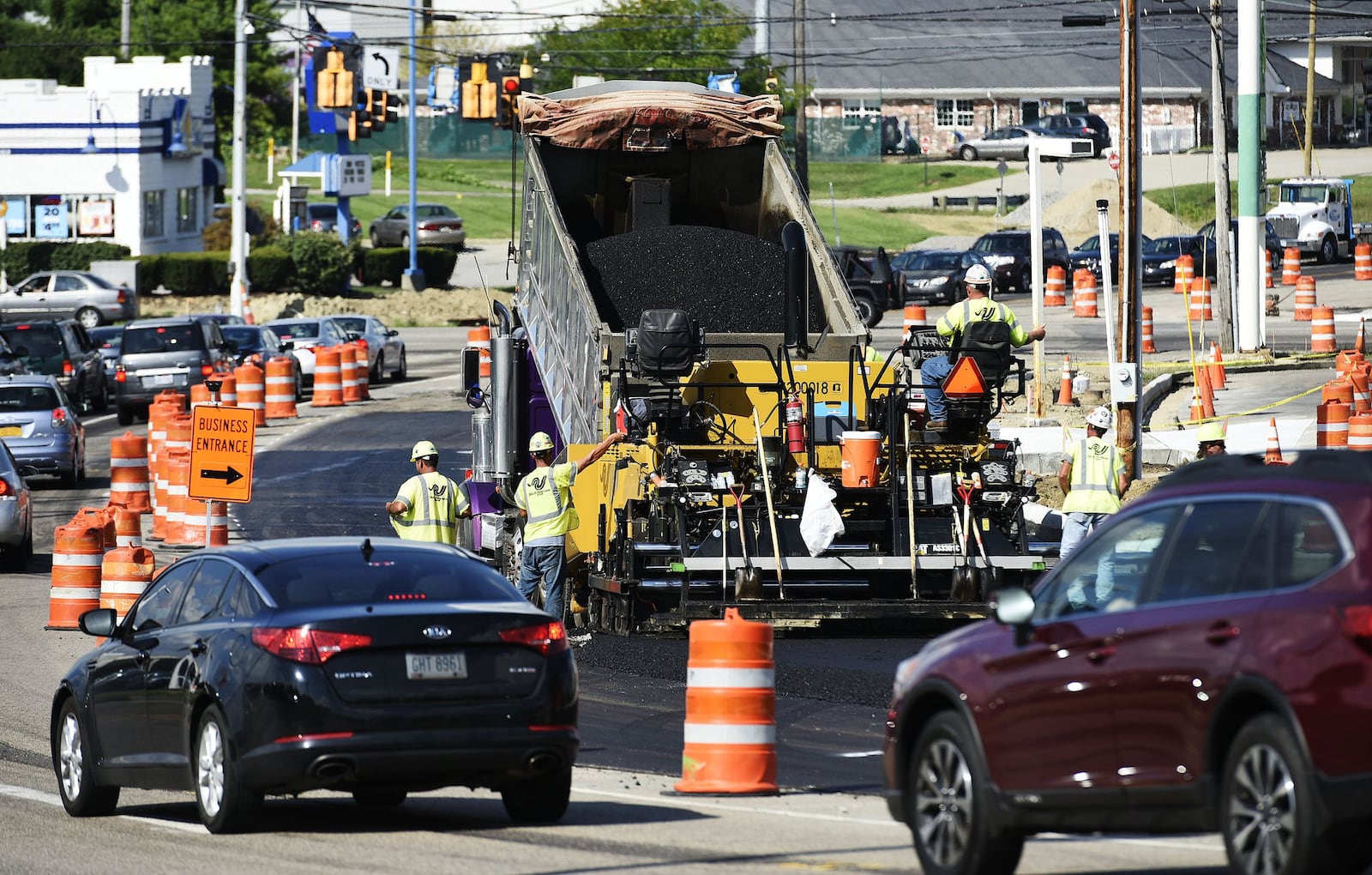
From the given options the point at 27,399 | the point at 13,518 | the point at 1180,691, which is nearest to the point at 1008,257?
the point at 27,399

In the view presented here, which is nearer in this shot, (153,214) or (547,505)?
(547,505)

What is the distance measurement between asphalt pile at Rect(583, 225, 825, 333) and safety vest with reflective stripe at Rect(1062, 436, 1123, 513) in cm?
242

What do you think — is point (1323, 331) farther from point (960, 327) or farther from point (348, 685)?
point (348, 685)

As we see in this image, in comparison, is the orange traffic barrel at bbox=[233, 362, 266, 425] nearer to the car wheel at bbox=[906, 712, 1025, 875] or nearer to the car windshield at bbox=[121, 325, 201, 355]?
the car windshield at bbox=[121, 325, 201, 355]

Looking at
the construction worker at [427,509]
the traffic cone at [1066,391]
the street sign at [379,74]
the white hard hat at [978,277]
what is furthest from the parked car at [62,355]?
the white hard hat at [978,277]

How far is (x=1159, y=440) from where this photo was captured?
27.3m

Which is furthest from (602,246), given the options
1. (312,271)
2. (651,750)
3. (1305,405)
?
(312,271)

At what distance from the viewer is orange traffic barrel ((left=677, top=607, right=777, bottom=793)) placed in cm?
1064

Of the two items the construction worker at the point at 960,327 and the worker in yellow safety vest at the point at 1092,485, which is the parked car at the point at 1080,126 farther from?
the construction worker at the point at 960,327

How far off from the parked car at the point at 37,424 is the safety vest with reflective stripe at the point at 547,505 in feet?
48.6

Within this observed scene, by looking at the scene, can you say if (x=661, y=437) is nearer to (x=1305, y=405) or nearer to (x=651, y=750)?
(x=651, y=750)

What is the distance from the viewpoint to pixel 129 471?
952 inches

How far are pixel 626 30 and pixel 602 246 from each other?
53.9 m

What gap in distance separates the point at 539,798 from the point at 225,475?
364 inches
